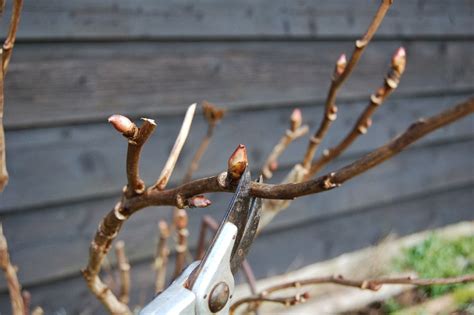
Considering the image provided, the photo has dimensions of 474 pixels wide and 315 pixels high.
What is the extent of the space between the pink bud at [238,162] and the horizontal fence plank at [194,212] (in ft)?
4.31

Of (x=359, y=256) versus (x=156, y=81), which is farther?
(x=359, y=256)

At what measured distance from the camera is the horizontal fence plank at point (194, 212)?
1679 mm

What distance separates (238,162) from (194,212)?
149 centimetres

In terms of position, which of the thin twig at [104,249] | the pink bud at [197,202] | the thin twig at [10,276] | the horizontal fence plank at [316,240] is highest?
the pink bud at [197,202]

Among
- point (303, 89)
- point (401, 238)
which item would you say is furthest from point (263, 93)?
point (401, 238)

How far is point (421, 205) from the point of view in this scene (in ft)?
9.07

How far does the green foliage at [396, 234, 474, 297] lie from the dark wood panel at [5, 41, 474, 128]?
79cm

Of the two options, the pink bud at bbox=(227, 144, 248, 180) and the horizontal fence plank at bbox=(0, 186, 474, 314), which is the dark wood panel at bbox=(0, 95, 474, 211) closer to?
the horizontal fence plank at bbox=(0, 186, 474, 314)

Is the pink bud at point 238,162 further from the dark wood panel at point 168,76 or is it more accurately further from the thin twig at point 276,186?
the dark wood panel at point 168,76

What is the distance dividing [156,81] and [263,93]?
0.41 m

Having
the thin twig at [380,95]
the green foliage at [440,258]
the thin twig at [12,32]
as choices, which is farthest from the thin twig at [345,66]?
the green foliage at [440,258]

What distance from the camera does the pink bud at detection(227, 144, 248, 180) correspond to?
0.48 meters

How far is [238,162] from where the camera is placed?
484 mm

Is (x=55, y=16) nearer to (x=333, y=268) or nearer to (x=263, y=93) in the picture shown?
(x=263, y=93)
